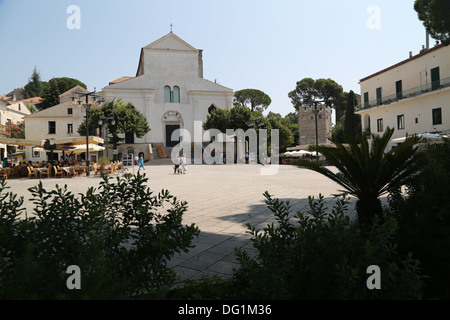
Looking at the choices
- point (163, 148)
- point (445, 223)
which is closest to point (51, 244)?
point (445, 223)

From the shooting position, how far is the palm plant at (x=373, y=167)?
429cm

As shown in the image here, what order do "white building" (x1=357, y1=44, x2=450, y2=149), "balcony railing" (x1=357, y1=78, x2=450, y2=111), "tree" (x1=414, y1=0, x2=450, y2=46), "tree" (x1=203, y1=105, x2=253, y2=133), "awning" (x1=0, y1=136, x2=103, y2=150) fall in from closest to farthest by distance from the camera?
1. "tree" (x1=414, y1=0, x2=450, y2=46)
2. "awning" (x1=0, y1=136, x2=103, y2=150)
3. "balcony railing" (x1=357, y1=78, x2=450, y2=111)
4. "white building" (x1=357, y1=44, x2=450, y2=149)
5. "tree" (x1=203, y1=105, x2=253, y2=133)

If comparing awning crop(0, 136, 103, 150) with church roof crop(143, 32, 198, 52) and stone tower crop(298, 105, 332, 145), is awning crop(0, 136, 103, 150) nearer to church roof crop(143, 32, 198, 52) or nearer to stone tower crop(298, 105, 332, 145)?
church roof crop(143, 32, 198, 52)

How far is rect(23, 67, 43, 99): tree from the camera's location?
86.9m

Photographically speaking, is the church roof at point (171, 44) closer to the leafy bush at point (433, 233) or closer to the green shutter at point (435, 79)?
the green shutter at point (435, 79)

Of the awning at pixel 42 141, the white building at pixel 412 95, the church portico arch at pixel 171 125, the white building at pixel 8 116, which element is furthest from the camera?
the church portico arch at pixel 171 125

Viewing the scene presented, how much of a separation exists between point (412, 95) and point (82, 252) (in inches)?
1269

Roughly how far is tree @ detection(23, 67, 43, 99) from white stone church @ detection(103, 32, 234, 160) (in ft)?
200

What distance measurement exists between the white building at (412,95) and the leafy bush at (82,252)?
2497cm

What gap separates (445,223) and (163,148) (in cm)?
4032

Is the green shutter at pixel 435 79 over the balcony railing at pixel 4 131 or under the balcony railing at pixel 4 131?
over

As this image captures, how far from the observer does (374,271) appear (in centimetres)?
194

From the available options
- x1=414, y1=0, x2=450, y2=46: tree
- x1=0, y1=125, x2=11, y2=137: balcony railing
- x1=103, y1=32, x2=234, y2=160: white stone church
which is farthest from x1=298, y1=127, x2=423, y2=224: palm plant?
x1=0, y1=125, x2=11, y2=137: balcony railing

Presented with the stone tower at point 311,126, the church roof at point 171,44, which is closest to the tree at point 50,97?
the church roof at point 171,44
